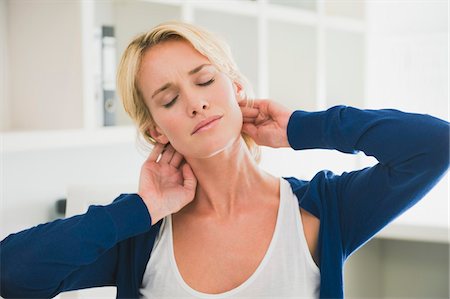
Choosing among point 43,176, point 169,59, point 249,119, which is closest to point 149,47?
point 169,59

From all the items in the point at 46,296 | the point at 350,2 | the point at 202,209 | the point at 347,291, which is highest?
the point at 350,2

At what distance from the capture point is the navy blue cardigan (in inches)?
50.4

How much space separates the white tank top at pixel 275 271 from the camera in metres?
1.34

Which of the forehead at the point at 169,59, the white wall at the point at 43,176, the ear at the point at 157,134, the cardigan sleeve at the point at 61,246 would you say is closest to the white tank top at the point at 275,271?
the cardigan sleeve at the point at 61,246

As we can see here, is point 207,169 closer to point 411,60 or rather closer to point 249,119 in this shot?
point 249,119

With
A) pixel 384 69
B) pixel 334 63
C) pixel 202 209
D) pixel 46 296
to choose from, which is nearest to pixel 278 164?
pixel 334 63

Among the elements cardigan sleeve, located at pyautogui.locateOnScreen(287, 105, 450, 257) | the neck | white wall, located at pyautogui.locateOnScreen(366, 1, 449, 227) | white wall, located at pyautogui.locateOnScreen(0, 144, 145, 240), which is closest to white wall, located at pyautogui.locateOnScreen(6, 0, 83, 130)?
white wall, located at pyautogui.locateOnScreen(0, 144, 145, 240)

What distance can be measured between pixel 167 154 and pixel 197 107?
0.70ft

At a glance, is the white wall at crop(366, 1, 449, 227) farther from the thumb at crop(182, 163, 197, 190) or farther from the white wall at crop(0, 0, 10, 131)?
the thumb at crop(182, 163, 197, 190)

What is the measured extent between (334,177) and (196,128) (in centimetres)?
31

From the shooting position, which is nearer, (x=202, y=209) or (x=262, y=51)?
(x=202, y=209)

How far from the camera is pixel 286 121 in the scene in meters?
1.43

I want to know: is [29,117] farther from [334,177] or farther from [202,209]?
Answer: [334,177]

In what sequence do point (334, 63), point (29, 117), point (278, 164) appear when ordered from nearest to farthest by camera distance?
point (29, 117)
point (278, 164)
point (334, 63)
